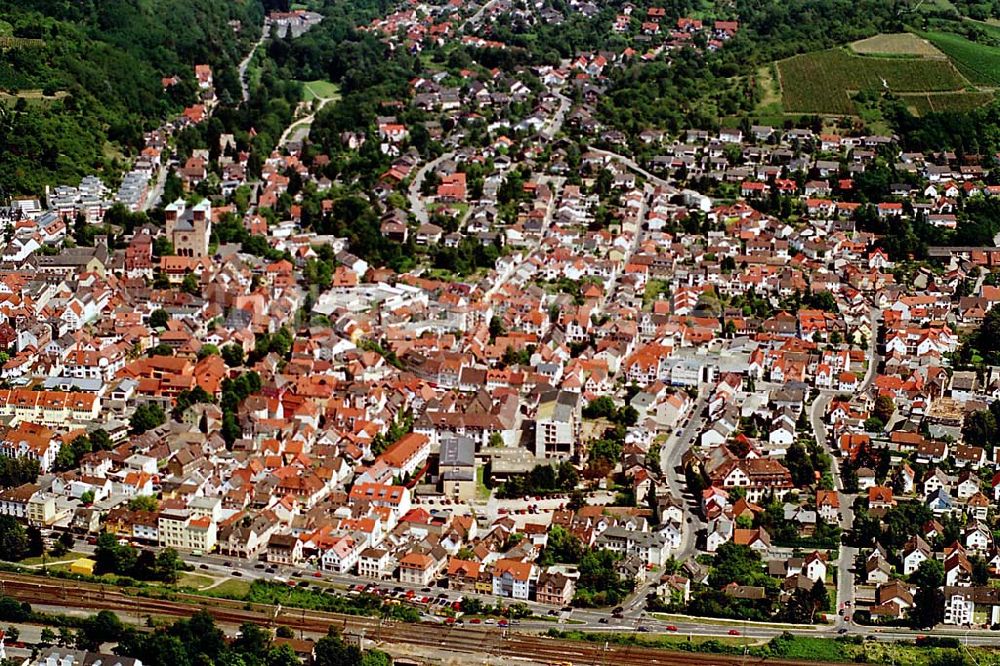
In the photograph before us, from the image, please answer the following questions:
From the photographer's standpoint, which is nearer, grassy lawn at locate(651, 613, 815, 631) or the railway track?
the railway track

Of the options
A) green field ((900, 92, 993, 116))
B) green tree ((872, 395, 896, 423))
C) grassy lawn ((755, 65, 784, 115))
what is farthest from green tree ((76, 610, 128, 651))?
green field ((900, 92, 993, 116))

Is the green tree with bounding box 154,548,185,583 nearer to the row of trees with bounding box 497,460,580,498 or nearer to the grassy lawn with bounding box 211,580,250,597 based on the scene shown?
the grassy lawn with bounding box 211,580,250,597

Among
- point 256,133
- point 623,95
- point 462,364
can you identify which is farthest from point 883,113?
point 462,364

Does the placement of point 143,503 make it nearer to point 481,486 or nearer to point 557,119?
point 481,486

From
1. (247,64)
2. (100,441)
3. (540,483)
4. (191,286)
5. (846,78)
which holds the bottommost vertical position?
(540,483)

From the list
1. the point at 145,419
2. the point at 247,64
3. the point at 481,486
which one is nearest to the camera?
the point at 481,486

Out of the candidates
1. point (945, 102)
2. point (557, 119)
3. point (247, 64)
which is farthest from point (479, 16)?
point (945, 102)

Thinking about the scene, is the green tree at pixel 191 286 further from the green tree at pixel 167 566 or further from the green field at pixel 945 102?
the green field at pixel 945 102

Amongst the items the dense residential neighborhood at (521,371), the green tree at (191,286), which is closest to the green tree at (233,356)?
the dense residential neighborhood at (521,371)
